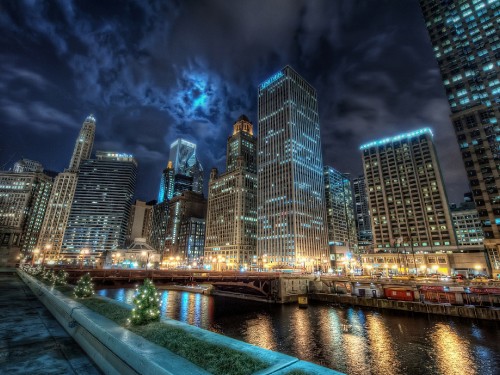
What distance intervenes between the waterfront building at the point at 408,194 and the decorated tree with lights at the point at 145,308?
16238 cm

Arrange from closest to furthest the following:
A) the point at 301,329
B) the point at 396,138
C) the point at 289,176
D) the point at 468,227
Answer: the point at 301,329 → the point at 289,176 → the point at 396,138 → the point at 468,227

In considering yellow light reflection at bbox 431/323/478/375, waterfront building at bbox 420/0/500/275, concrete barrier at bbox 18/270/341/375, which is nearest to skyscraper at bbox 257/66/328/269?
waterfront building at bbox 420/0/500/275

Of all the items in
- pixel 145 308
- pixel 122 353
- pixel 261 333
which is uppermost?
pixel 145 308

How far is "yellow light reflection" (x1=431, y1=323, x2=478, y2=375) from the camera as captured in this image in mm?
24984

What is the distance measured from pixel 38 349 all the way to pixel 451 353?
40174mm

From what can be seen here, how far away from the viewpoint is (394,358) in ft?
91.1

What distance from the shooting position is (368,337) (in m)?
35.7

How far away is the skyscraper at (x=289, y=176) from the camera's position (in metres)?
151

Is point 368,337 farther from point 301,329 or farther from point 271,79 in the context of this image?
point 271,79

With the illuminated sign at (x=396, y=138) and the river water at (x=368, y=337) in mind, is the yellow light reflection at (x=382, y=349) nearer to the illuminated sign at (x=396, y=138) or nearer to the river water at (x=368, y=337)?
the river water at (x=368, y=337)

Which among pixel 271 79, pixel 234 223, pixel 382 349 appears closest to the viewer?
pixel 382 349

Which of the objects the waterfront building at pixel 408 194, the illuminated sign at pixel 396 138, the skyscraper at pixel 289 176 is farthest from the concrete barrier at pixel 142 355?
the illuminated sign at pixel 396 138

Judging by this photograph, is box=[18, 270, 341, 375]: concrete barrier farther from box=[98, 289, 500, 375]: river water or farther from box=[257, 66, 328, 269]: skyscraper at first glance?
box=[257, 66, 328, 269]: skyscraper

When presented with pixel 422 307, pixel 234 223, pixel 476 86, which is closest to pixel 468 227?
pixel 476 86
